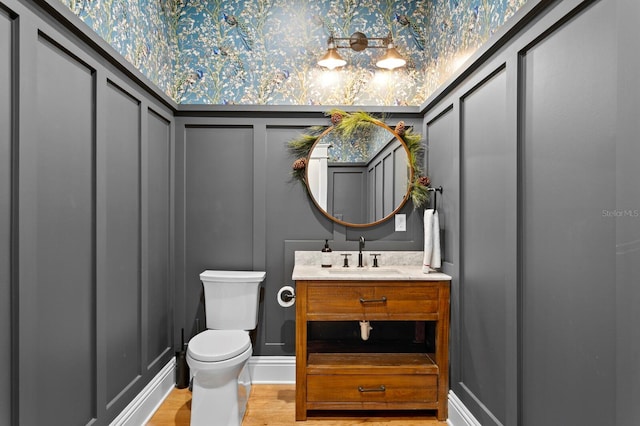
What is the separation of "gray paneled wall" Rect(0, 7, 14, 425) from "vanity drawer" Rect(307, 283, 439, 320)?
134cm

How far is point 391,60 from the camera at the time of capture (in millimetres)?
2633

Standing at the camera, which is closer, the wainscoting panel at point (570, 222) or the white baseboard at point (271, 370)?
the wainscoting panel at point (570, 222)

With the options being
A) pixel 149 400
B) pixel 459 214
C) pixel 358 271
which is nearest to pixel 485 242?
pixel 459 214

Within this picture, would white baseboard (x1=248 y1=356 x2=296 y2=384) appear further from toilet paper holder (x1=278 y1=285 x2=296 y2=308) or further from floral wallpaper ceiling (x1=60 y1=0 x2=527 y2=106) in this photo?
floral wallpaper ceiling (x1=60 y1=0 x2=527 y2=106)

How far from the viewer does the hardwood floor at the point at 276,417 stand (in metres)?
2.12

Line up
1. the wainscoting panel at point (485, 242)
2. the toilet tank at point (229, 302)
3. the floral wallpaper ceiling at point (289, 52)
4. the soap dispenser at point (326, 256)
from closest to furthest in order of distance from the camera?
the wainscoting panel at point (485, 242) < the toilet tank at point (229, 302) < the soap dispenser at point (326, 256) < the floral wallpaper ceiling at point (289, 52)

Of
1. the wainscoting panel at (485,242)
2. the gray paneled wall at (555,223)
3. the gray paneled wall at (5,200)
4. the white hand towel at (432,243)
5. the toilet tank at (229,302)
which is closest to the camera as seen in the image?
the gray paneled wall at (555,223)

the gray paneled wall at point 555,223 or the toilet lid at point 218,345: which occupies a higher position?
the gray paneled wall at point 555,223

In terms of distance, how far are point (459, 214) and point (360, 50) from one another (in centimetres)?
143

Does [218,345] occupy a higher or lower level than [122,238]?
lower

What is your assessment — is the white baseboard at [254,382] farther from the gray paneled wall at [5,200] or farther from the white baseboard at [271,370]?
the gray paneled wall at [5,200]

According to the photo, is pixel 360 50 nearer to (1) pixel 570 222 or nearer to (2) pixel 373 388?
(1) pixel 570 222

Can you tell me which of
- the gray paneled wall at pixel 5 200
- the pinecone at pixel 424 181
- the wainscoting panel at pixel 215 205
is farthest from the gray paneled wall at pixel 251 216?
the gray paneled wall at pixel 5 200

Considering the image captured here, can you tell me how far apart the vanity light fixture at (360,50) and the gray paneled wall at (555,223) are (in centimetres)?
86
